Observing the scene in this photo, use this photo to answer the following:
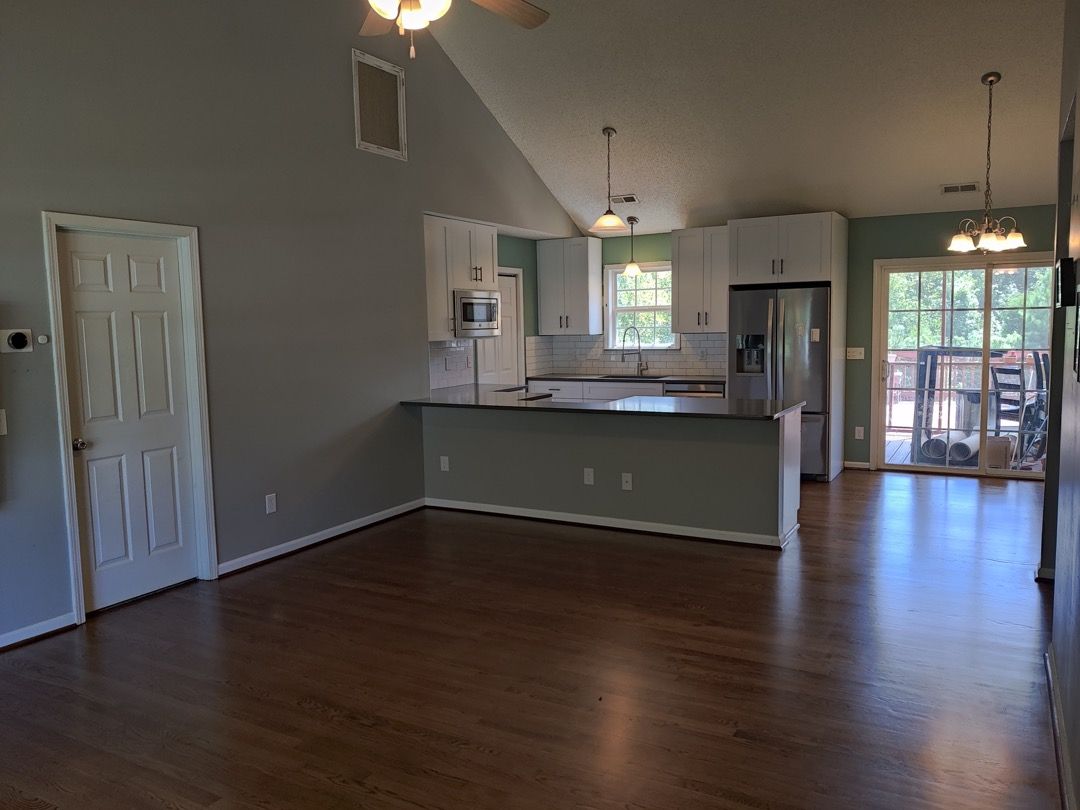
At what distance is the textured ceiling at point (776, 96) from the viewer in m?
4.87

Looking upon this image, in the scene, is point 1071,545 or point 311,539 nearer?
point 1071,545

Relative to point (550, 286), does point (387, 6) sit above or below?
above

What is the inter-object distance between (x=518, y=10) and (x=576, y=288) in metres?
5.01

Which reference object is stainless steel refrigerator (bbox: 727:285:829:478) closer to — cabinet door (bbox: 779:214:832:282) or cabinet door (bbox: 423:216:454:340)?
cabinet door (bbox: 779:214:832:282)

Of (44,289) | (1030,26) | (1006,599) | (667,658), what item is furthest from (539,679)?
(1030,26)

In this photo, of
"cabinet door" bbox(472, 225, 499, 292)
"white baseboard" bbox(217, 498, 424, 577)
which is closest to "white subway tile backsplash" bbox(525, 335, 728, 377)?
"cabinet door" bbox(472, 225, 499, 292)

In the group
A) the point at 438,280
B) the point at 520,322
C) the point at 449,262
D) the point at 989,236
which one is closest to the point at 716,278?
the point at 520,322

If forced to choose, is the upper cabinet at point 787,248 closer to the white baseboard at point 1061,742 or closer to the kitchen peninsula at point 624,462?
the kitchen peninsula at point 624,462

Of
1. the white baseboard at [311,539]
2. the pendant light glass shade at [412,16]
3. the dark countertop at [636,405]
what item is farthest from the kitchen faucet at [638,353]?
the pendant light glass shade at [412,16]

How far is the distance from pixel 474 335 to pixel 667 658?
3819 mm

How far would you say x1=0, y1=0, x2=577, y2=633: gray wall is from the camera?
3.68 metres

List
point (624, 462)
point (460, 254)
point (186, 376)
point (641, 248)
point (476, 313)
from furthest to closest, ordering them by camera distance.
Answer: point (641, 248) → point (476, 313) → point (460, 254) → point (624, 462) → point (186, 376)

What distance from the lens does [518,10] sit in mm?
3279

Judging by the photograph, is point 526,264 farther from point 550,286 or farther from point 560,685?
point 560,685
